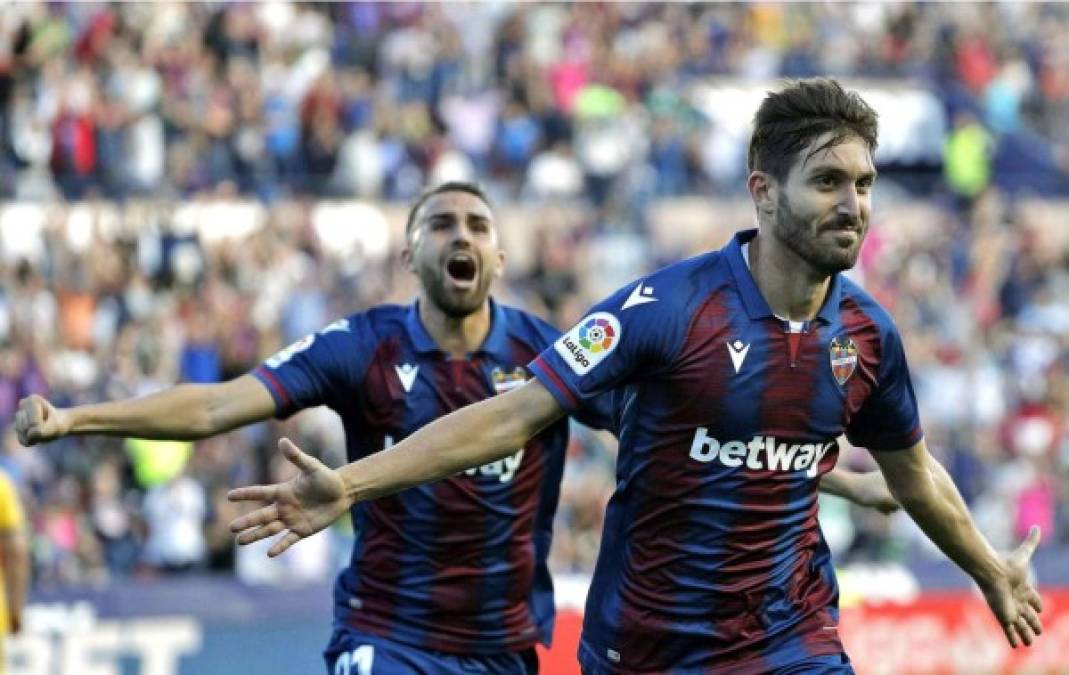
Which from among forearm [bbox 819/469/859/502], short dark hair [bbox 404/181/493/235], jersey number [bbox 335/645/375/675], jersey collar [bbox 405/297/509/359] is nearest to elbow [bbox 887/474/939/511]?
forearm [bbox 819/469/859/502]

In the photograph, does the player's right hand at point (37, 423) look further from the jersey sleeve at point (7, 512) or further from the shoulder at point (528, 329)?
the jersey sleeve at point (7, 512)

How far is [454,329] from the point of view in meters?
7.45

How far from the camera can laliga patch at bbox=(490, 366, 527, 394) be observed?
24.1ft

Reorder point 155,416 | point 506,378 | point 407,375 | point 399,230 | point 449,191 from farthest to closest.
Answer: point 399,230
point 449,191
point 506,378
point 407,375
point 155,416

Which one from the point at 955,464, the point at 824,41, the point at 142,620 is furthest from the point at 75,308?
the point at 824,41

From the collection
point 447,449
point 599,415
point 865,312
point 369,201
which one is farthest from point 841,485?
point 369,201

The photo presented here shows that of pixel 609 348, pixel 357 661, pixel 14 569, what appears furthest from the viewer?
pixel 14 569

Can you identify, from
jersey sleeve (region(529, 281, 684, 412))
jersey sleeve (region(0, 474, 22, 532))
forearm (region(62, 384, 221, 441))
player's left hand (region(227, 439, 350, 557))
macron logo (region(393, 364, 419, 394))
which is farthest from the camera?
jersey sleeve (region(0, 474, 22, 532))

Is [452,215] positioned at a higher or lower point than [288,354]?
higher

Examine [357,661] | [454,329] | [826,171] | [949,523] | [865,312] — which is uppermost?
[454,329]

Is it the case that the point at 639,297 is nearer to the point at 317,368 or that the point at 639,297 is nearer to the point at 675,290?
the point at 675,290

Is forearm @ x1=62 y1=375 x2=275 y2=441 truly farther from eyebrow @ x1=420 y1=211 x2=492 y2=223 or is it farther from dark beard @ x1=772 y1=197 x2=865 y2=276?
dark beard @ x1=772 y1=197 x2=865 y2=276

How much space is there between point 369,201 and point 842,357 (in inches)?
508

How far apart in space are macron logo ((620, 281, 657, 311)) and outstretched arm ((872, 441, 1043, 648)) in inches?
43.0
